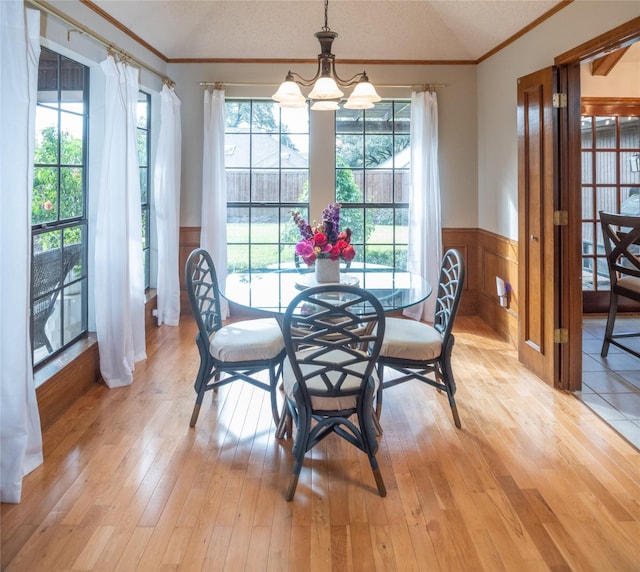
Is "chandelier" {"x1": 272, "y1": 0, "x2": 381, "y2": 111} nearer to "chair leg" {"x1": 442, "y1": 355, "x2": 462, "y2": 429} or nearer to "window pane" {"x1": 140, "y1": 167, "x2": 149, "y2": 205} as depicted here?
"chair leg" {"x1": 442, "y1": 355, "x2": 462, "y2": 429}

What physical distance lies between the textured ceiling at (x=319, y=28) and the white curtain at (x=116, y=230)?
898 mm

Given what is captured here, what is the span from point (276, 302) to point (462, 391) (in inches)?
58.3

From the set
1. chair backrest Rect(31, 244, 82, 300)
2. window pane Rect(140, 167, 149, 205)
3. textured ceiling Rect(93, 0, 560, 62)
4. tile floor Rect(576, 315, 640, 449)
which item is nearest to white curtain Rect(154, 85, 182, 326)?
window pane Rect(140, 167, 149, 205)

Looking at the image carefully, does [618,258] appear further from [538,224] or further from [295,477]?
[295,477]

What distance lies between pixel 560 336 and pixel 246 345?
2.07m

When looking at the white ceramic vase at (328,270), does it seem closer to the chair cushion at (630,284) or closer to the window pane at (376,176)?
the chair cushion at (630,284)

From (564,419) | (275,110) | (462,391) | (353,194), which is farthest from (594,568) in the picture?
(275,110)

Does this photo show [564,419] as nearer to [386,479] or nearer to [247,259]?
[386,479]

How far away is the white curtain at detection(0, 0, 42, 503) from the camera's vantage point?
2301mm

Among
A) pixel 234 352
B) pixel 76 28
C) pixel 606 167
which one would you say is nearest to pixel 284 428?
pixel 234 352

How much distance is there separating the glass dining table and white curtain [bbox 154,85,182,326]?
1.59 metres

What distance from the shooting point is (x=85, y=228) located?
3.84m

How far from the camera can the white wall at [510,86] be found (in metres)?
3.12

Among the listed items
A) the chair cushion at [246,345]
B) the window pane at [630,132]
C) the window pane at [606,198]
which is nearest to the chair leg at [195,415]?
the chair cushion at [246,345]
